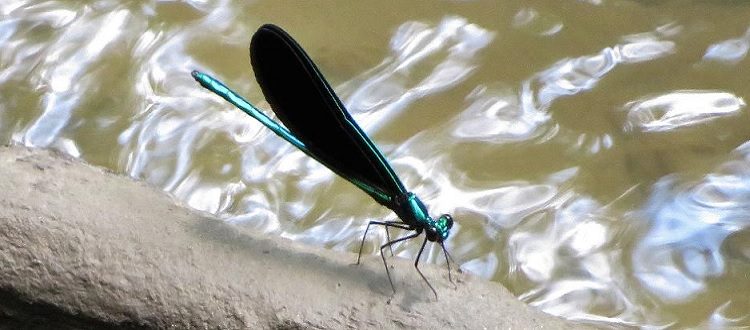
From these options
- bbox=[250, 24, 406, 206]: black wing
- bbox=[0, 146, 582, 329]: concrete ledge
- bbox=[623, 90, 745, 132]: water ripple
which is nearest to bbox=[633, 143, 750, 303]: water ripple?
bbox=[623, 90, 745, 132]: water ripple

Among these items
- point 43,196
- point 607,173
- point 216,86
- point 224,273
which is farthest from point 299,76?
point 607,173

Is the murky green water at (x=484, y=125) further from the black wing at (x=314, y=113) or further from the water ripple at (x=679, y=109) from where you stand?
the black wing at (x=314, y=113)

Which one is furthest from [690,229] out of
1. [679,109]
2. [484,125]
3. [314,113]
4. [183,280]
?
[183,280]

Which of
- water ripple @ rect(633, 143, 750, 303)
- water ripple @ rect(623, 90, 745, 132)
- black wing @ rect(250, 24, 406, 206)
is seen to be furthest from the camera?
water ripple @ rect(623, 90, 745, 132)

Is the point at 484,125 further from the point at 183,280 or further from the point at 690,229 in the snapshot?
the point at 183,280

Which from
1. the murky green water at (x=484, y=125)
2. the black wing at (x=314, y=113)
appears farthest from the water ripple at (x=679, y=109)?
the black wing at (x=314, y=113)

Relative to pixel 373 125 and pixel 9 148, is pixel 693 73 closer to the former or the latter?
pixel 373 125

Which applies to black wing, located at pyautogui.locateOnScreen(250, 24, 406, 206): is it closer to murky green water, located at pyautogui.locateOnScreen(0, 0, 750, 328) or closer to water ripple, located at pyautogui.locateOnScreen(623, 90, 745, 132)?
murky green water, located at pyautogui.locateOnScreen(0, 0, 750, 328)
